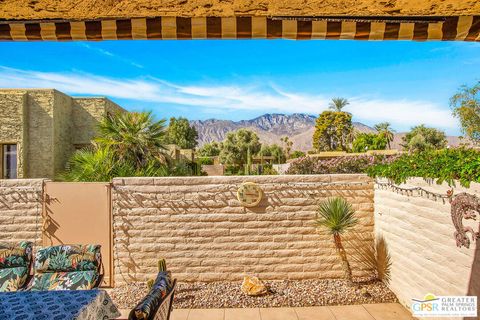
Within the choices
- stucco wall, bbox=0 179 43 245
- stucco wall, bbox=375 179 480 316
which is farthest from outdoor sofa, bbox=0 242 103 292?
stucco wall, bbox=375 179 480 316

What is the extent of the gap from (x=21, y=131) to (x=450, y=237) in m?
13.0

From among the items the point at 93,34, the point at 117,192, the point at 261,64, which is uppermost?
the point at 261,64

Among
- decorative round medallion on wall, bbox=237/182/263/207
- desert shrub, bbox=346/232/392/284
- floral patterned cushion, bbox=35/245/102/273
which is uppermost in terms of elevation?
decorative round medallion on wall, bbox=237/182/263/207

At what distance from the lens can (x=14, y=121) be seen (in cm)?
1205

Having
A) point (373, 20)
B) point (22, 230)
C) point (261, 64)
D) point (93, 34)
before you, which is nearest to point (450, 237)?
point (373, 20)

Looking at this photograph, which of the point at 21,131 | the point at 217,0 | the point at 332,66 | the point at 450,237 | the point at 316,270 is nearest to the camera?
the point at 217,0

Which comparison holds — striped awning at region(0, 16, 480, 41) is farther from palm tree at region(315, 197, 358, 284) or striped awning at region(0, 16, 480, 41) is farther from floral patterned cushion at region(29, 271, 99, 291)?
Answer: palm tree at region(315, 197, 358, 284)

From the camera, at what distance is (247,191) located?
604 centimetres

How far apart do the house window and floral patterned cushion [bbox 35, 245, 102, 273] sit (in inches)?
382

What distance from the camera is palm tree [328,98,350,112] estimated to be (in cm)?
4875

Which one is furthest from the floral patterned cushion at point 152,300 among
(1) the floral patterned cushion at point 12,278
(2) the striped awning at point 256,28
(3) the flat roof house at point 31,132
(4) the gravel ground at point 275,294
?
(3) the flat roof house at point 31,132

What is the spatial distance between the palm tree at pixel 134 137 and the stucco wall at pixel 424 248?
20.0 ft

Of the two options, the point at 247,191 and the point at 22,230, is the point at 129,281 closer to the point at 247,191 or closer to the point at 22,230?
the point at 22,230

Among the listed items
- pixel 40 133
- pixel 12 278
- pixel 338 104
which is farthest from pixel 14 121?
pixel 338 104
